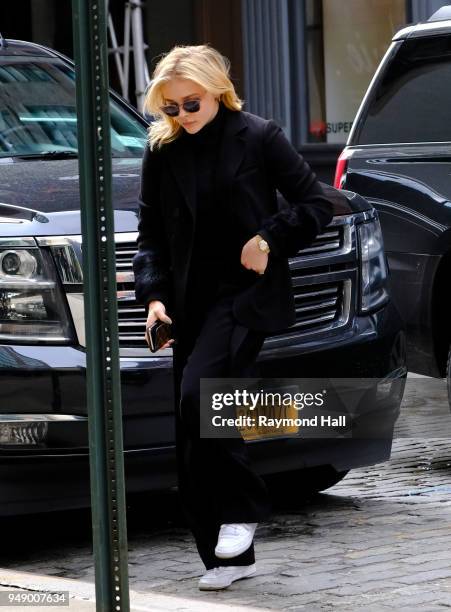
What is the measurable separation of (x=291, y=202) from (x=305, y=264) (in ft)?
3.31

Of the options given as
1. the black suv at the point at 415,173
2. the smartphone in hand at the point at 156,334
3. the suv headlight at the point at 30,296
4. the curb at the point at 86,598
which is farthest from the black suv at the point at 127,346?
the black suv at the point at 415,173

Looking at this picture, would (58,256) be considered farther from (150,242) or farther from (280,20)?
(280,20)

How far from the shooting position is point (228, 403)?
17.3 feet

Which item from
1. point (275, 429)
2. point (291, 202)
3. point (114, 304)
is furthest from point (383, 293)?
point (114, 304)

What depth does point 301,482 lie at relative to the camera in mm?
6867

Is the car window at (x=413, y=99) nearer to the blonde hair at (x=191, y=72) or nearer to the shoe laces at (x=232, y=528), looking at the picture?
the blonde hair at (x=191, y=72)

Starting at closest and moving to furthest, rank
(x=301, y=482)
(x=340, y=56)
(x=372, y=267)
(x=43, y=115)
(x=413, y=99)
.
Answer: (x=372, y=267) < (x=301, y=482) < (x=43, y=115) < (x=413, y=99) < (x=340, y=56)

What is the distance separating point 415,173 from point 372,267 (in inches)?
50.1

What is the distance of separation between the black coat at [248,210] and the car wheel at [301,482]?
5.58ft

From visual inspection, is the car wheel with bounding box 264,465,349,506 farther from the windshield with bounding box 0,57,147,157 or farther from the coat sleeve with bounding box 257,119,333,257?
the coat sleeve with bounding box 257,119,333,257

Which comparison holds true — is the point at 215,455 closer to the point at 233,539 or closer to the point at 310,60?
the point at 233,539

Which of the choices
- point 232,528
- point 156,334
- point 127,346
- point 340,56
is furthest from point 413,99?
point 340,56

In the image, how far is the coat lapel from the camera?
5.16 metres

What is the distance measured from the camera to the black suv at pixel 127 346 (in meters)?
5.63
